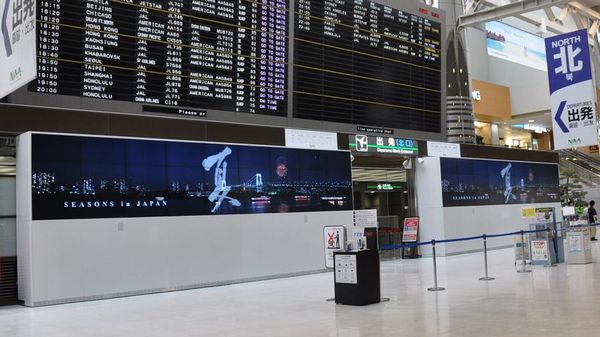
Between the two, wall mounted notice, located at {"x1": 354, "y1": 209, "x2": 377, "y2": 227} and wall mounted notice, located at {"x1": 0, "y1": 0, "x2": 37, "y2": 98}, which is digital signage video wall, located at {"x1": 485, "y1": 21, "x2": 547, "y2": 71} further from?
wall mounted notice, located at {"x1": 0, "y1": 0, "x2": 37, "y2": 98}

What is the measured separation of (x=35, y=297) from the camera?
33.2ft

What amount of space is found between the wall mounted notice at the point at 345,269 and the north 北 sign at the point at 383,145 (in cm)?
619

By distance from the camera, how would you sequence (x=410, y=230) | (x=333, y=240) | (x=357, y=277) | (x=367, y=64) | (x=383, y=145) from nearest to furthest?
(x=357, y=277), (x=333, y=240), (x=367, y=64), (x=383, y=145), (x=410, y=230)

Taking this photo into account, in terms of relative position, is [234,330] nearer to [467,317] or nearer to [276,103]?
[467,317]

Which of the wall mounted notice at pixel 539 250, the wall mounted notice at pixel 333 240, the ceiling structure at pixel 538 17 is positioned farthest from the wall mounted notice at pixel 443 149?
the wall mounted notice at pixel 333 240

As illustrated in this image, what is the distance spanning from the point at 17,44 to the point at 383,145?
427 inches

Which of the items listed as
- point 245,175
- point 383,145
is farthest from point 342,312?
point 383,145

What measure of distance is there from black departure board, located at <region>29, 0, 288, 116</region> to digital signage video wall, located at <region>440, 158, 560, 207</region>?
688 centimetres

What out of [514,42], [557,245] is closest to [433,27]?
[557,245]

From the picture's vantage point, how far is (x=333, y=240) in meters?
10.1

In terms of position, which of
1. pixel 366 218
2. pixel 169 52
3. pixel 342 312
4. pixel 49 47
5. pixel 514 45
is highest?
pixel 514 45

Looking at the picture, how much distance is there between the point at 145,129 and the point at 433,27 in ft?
31.4

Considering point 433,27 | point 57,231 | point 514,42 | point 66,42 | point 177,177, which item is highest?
point 514,42

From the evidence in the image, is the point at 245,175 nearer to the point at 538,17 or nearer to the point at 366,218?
the point at 366,218
